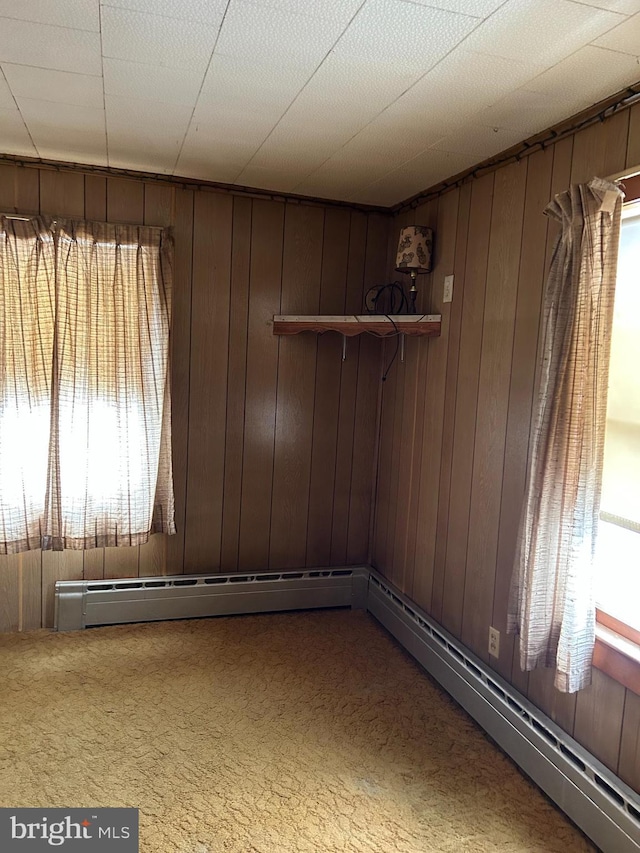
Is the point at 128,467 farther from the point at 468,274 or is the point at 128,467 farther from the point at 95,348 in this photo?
the point at 468,274

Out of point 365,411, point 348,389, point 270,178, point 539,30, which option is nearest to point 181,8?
point 539,30

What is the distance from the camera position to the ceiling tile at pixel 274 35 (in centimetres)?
155

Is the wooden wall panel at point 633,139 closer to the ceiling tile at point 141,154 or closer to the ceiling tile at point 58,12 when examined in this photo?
the ceiling tile at point 58,12

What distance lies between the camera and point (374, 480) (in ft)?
11.7

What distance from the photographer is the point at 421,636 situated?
2906 millimetres

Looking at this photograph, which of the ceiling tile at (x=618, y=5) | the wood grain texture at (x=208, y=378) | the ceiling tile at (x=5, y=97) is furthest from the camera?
the wood grain texture at (x=208, y=378)

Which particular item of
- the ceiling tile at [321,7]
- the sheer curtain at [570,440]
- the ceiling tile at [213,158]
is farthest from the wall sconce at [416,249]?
the ceiling tile at [321,7]

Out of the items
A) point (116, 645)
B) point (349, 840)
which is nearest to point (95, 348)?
point (116, 645)

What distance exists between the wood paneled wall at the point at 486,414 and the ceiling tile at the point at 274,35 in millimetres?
939

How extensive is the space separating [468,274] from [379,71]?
1.05 meters

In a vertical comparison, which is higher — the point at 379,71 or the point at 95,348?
the point at 379,71

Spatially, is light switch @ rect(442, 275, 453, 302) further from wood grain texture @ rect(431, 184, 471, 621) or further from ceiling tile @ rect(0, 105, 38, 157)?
ceiling tile @ rect(0, 105, 38, 157)

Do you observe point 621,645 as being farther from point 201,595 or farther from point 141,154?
point 141,154

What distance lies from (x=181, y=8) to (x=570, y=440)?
1.57 m
